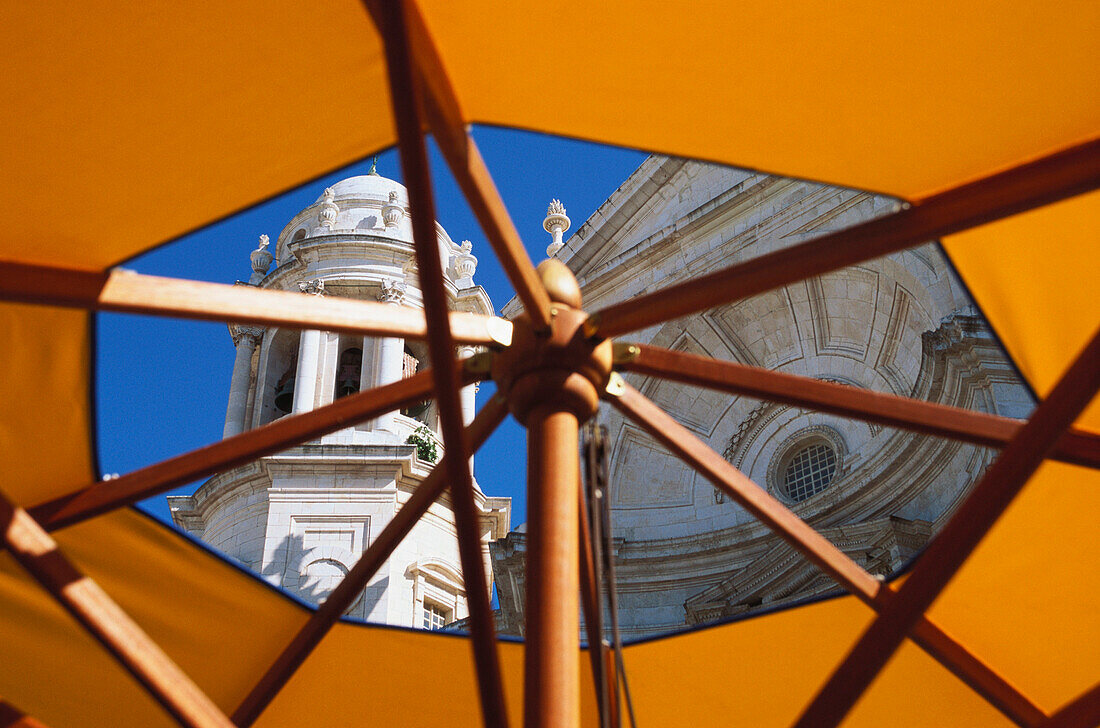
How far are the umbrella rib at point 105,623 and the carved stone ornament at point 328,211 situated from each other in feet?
94.3

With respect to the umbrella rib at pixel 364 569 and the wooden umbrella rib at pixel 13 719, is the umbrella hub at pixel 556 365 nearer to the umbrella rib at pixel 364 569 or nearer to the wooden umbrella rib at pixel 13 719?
the umbrella rib at pixel 364 569

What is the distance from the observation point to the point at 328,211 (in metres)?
34.6

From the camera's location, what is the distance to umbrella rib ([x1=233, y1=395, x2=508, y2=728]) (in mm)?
6855

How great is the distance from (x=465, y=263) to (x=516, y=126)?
28568 millimetres

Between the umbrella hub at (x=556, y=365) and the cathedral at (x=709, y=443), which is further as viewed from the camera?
the cathedral at (x=709, y=443)

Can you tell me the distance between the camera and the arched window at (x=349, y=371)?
103ft

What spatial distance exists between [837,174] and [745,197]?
50.8 feet

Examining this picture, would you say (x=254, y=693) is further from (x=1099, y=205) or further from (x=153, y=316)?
(x=1099, y=205)

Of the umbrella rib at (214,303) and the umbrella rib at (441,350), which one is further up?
the umbrella rib at (214,303)

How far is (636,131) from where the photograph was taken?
272 inches

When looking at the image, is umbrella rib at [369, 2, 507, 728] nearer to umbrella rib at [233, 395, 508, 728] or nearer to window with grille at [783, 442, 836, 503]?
umbrella rib at [233, 395, 508, 728]

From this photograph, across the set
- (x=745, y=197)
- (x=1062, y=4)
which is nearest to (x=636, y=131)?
(x=1062, y=4)

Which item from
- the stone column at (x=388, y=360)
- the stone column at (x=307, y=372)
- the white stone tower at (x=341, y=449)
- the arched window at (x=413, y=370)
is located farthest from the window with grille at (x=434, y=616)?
the arched window at (x=413, y=370)


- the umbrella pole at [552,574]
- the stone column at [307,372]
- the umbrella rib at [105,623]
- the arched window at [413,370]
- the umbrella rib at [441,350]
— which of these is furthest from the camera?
the arched window at [413,370]
